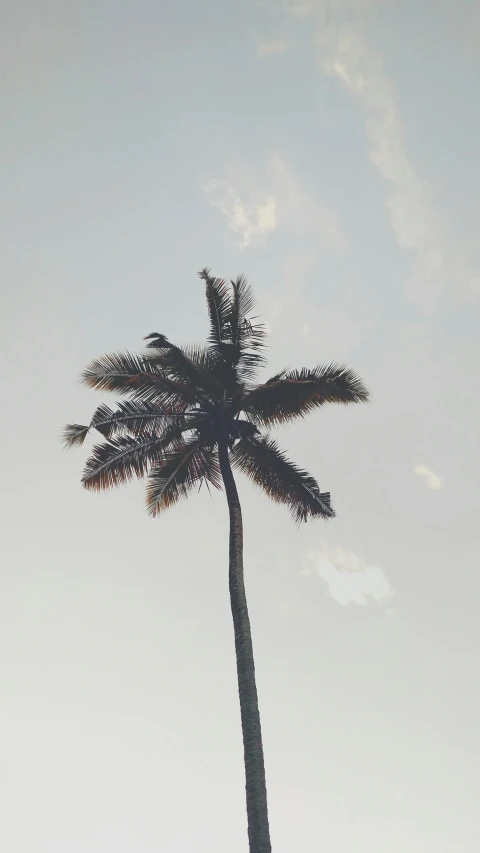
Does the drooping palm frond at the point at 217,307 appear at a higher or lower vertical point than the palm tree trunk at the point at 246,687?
higher

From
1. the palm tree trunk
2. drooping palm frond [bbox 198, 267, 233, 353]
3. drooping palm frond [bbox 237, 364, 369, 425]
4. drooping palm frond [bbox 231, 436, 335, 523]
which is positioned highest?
drooping palm frond [bbox 198, 267, 233, 353]

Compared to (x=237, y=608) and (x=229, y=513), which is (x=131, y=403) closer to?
(x=229, y=513)

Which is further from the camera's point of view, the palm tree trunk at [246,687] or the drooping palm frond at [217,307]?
the drooping palm frond at [217,307]

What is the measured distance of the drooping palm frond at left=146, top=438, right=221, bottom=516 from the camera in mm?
17328

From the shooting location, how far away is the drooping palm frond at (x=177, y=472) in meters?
17.3

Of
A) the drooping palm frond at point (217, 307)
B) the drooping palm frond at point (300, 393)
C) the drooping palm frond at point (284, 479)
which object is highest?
the drooping palm frond at point (217, 307)

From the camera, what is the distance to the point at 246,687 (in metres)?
13.2

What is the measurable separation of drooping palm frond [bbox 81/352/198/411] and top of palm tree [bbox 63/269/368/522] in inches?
1.1

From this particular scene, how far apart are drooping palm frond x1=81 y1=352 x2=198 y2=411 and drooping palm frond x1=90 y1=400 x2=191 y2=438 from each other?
256 mm

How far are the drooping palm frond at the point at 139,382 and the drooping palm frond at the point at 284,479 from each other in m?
2.21

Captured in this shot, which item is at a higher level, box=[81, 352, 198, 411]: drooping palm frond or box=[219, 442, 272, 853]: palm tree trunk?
box=[81, 352, 198, 411]: drooping palm frond

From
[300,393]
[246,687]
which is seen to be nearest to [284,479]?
[300,393]

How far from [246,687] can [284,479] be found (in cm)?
615

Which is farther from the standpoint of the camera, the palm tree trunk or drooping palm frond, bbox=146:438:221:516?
drooping palm frond, bbox=146:438:221:516
